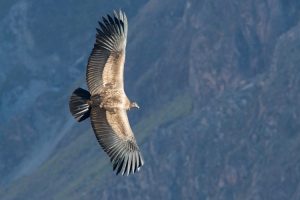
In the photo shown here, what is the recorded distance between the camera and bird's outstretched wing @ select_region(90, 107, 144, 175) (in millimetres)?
70062

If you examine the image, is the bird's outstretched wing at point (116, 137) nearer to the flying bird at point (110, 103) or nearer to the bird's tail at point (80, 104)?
the flying bird at point (110, 103)

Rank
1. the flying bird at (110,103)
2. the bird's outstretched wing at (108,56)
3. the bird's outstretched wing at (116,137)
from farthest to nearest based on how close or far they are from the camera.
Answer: the bird's outstretched wing at (108,56) → the flying bird at (110,103) → the bird's outstretched wing at (116,137)

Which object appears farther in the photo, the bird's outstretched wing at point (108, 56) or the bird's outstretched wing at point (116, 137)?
the bird's outstretched wing at point (108, 56)

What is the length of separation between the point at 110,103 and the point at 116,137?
1.27m

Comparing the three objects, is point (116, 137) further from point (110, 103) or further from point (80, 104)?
point (80, 104)

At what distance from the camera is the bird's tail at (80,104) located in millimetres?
70125

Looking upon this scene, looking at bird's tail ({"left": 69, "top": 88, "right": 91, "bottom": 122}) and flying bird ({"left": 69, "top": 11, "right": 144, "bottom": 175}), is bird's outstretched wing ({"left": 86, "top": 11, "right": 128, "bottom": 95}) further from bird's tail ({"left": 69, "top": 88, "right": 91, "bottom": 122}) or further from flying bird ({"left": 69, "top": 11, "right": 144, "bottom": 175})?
bird's tail ({"left": 69, "top": 88, "right": 91, "bottom": 122})

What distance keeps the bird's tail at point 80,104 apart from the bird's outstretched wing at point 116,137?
25 cm

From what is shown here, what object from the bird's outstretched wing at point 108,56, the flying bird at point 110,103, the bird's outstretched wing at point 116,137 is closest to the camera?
the bird's outstretched wing at point 116,137

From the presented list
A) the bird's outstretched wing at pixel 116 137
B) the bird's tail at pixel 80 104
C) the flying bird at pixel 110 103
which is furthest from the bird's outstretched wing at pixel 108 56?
the bird's outstretched wing at pixel 116 137

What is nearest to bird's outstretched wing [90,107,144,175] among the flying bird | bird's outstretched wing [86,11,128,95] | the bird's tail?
the flying bird

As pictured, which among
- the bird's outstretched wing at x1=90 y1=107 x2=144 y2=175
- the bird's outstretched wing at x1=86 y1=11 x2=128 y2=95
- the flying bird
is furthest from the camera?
the bird's outstretched wing at x1=86 y1=11 x2=128 y2=95

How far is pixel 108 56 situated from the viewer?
71.4 metres

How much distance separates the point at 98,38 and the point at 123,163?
4459 millimetres
